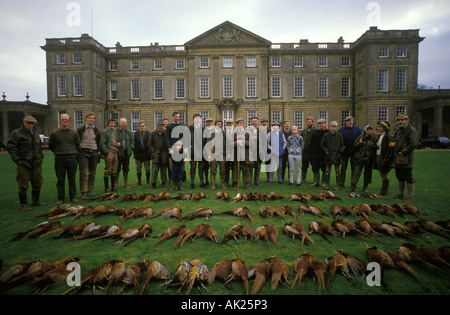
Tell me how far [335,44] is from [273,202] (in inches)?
1546

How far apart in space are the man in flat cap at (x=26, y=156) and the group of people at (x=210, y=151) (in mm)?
20

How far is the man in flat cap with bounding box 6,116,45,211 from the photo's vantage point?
18.9 ft

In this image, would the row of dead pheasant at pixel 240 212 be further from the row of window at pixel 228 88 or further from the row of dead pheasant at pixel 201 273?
the row of window at pixel 228 88

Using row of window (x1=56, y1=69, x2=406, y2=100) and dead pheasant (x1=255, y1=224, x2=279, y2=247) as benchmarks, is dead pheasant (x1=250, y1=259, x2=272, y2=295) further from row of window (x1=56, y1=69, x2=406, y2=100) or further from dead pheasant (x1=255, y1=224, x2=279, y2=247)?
row of window (x1=56, y1=69, x2=406, y2=100)

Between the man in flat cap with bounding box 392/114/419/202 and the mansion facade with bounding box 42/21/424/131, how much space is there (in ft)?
95.9

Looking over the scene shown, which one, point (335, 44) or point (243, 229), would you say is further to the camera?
point (335, 44)

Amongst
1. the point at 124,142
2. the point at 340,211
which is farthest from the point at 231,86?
the point at 340,211

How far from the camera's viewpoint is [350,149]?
25.9 feet

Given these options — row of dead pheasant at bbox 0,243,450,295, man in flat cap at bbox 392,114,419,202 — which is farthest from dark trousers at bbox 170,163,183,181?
man in flat cap at bbox 392,114,419,202

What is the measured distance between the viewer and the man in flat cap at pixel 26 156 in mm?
5770

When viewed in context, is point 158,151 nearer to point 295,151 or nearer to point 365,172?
point 295,151
